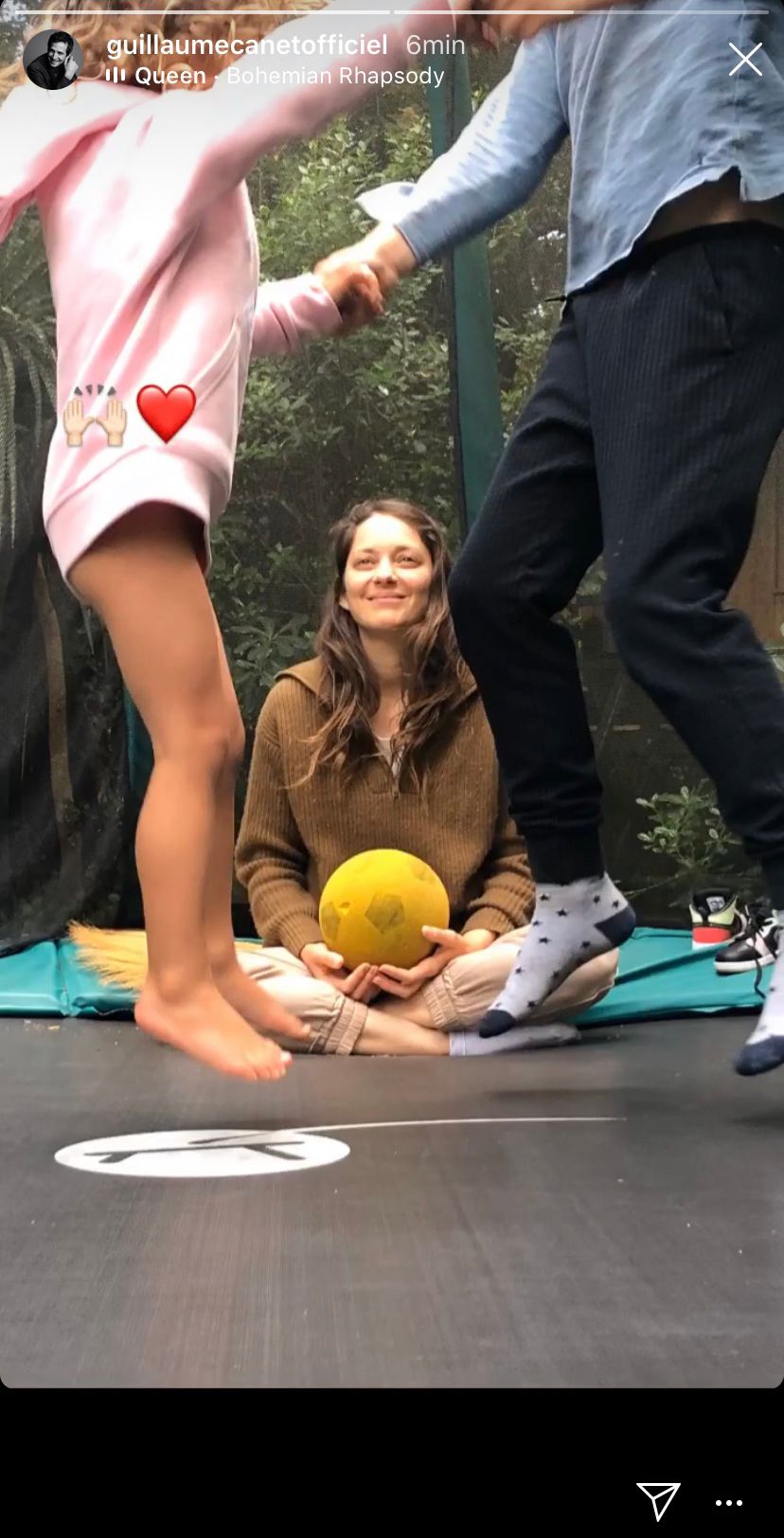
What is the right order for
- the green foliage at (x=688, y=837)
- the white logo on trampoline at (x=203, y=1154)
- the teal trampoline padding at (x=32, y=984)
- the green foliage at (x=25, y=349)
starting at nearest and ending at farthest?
the white logo on trampoline at (x=203, y=1154) < the green foliage at (x=25, y=349) < the green foliage at (x=688, y=837) < the teal trampoline padding at (x=32, y=984)

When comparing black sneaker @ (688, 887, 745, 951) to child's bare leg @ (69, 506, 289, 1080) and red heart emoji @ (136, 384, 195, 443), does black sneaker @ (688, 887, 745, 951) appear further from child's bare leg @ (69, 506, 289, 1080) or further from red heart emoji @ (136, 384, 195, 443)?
red heart emoji @ (136, 384, 195, 443)

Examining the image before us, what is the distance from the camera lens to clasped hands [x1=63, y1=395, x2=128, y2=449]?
2.95 ft

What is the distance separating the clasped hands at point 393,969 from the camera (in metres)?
1.10

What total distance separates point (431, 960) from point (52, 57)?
67 cm

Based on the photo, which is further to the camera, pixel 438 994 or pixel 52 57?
pixel 438 994

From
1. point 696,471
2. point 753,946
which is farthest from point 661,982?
point 696,471

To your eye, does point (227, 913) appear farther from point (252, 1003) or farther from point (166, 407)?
point (166, 407)

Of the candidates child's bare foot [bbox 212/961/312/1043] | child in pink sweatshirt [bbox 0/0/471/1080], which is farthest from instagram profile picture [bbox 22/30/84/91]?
child's bare foot [bbox 212/961/312/1043]

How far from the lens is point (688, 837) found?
116 centimetres

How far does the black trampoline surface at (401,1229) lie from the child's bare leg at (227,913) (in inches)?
1.9

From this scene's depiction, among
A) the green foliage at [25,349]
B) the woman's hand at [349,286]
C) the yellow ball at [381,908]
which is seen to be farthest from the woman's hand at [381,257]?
the yellow ball at [381,908]

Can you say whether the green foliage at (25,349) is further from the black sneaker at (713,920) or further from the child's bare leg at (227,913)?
the black sneaker at (713,920)
